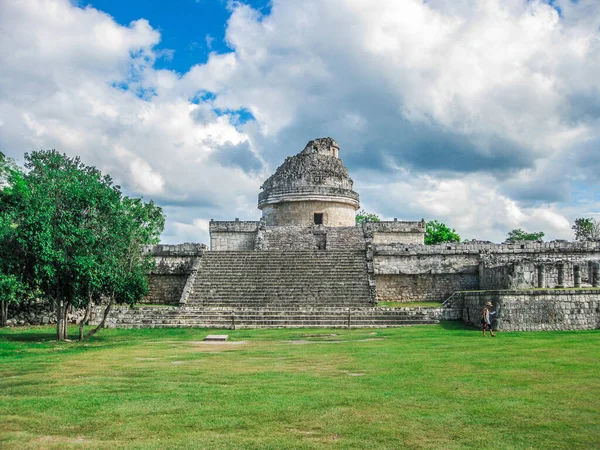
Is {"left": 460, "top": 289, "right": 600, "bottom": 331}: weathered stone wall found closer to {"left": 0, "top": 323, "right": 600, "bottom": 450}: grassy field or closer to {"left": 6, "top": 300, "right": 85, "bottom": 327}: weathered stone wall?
{"left": 0, "top": 323, "right": 600, "bottom": 450}: grassy field

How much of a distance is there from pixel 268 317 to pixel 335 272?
4.44 metres

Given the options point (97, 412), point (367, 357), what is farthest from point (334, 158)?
point (97, 412)

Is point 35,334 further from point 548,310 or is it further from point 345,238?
point 548,310

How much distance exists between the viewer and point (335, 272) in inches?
826

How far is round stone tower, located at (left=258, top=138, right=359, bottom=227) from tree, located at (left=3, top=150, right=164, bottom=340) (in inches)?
554

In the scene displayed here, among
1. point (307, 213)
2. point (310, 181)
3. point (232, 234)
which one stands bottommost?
point (232, 234)

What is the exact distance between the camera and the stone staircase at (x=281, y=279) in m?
19.1

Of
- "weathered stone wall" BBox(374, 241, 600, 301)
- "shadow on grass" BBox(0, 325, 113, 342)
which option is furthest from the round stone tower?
"shadow on grass" BBox(0, 325, 113, 342)

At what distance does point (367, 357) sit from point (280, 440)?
5.10 metres

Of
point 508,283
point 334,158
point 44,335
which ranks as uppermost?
point 334,158

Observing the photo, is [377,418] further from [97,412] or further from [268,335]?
[268,335]

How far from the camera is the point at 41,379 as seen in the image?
25.3 ft

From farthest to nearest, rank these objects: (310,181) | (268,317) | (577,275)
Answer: (310,181) → (268,317) → (577,275)

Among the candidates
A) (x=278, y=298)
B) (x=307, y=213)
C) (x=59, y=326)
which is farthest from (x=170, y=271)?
(x=59, y=326)
